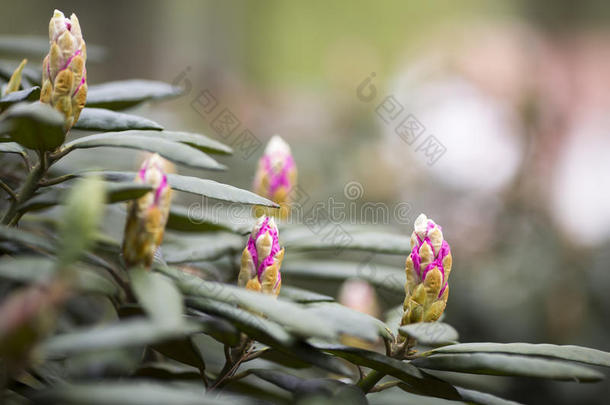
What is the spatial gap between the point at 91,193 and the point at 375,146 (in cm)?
222

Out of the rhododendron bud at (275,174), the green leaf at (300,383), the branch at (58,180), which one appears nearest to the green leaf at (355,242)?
the rhododendron bud at (275,174)

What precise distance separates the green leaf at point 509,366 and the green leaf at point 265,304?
0.45 ft

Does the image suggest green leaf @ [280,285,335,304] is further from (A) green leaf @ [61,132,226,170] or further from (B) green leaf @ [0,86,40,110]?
(B) green leaf @ [0,86,40,110]

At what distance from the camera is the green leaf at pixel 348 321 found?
493 mm

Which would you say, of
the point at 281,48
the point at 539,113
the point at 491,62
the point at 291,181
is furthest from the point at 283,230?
the point at 281,48

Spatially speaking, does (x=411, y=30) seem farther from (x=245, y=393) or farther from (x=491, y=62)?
(x=245, y=393)

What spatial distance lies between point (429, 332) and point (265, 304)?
0.15 metres

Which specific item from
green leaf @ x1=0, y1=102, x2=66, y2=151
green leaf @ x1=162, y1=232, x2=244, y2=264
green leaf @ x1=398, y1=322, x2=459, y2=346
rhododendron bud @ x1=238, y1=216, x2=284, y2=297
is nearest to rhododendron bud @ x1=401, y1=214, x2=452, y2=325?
green leaf @ x1=398, y1=322, x2=459, y2=346

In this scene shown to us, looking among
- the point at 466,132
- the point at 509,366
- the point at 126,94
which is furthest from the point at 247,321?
the point at 466,132

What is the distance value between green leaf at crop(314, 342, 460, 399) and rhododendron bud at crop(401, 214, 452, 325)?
2.2 inches

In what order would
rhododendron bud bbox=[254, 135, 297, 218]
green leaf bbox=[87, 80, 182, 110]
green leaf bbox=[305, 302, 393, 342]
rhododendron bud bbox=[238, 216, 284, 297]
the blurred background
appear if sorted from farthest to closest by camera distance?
the blurred background, rhododendron bud bbox=[254, 135, 297, 218], green leaf bbox=[87, 80, 182, 110], rhododendron bud bbox=[238, 216, 284, 297], green leaf bbox=[305, 302, 393, 342]

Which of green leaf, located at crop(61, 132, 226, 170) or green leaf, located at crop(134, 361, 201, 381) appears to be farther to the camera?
green leaf, located at crop(134, 361, 201, 381)

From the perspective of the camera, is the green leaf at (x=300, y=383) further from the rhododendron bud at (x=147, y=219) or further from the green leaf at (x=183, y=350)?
the rhododendron bud at (x=147, y=219)

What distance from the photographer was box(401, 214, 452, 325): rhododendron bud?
60 centimetres
